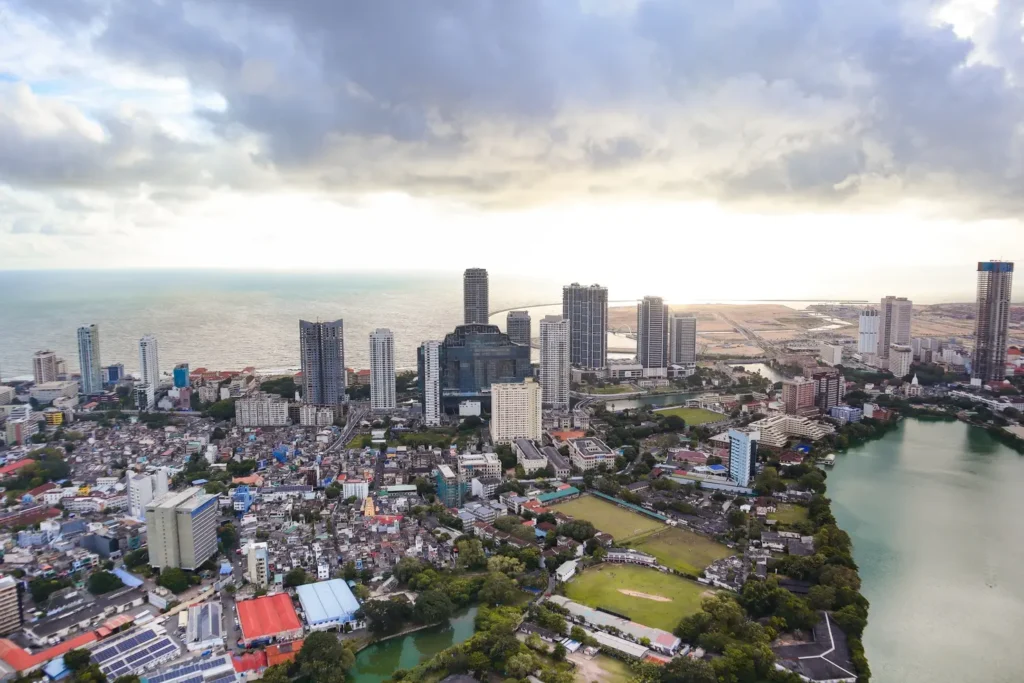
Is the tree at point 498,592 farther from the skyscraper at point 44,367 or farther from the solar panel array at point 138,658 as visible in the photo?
the skyscraper at point 44,367

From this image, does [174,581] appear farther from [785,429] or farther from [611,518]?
[785,429]

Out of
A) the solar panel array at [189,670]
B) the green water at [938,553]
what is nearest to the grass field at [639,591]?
the green water at [938,553]

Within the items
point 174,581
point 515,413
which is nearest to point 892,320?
point 515,413

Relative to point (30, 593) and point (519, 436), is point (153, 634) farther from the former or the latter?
point (519, 436)

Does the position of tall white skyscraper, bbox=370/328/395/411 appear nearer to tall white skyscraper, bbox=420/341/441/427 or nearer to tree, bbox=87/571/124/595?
tall white skyscraper, bbox=420/341/441/427

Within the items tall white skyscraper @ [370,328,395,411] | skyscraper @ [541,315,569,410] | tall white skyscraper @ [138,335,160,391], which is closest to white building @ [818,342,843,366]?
skyscraper @ [541,315,569,410]

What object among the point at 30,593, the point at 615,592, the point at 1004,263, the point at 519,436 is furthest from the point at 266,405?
the point at 1004,263
